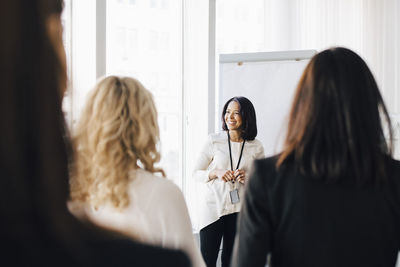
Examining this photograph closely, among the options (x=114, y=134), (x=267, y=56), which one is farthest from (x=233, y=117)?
(x=114, y=134)

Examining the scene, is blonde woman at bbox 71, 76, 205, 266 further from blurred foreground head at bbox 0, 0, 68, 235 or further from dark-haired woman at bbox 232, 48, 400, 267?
blurred foreground head at bbox 0, 0, 68, 235

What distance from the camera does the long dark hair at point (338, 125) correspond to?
114 cm

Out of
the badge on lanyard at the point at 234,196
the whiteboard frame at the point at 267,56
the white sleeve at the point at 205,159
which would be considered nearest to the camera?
the badge on lanyard at the point at 234,196

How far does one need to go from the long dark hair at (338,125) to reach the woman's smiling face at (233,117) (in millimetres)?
1998

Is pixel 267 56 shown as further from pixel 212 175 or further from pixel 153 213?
pixel 153 213

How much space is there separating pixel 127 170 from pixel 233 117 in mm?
1976

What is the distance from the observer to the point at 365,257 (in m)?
1.14

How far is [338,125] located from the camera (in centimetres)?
116

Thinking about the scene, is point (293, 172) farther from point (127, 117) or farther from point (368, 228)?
point (127, 117)

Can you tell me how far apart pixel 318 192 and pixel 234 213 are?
195 centimetres

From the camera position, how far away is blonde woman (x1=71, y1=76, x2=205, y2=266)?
129 cm

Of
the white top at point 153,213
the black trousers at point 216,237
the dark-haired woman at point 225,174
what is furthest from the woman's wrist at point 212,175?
the white top at point 153,213

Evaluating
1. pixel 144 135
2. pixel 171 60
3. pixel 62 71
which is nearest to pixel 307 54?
pixel 171 60

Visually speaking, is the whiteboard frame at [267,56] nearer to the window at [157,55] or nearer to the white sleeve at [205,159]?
the white sleeve at [205,159]
